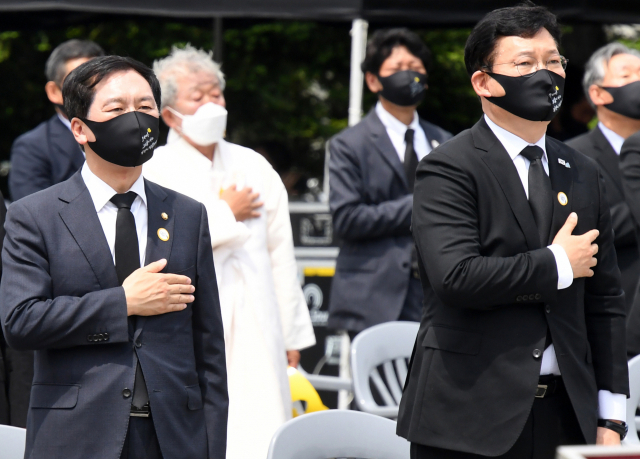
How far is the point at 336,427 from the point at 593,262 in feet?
3.09

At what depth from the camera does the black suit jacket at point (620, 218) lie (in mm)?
4535

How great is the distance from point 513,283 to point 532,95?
0.57 m

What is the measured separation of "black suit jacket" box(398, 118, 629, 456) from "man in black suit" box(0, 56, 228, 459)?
69 centimetres

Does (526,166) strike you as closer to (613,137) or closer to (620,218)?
(620,218)

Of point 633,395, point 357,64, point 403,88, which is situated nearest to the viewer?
point 633,395

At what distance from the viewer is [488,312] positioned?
2.69 meters

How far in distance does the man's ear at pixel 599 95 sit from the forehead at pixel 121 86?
2820mm

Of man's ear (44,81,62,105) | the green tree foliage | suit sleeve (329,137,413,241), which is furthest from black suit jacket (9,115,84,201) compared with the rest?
the green tree foliage

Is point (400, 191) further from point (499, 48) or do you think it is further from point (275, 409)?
point (499, 48)

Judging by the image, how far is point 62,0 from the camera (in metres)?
6.48

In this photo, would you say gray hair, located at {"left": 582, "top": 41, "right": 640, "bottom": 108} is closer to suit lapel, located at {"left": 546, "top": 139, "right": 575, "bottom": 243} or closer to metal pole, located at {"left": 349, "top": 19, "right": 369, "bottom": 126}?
metal pole, located at {"left": 349, "top": 19, "right": 369, "bottom": 126}

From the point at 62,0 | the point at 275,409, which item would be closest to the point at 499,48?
the point at 275,409

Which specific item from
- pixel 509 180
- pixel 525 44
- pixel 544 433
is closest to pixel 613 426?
pixel 544 433

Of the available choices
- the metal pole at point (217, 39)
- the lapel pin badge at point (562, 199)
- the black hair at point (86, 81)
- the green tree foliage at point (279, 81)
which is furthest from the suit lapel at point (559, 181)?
the green tree foliage at point (279, 81)
